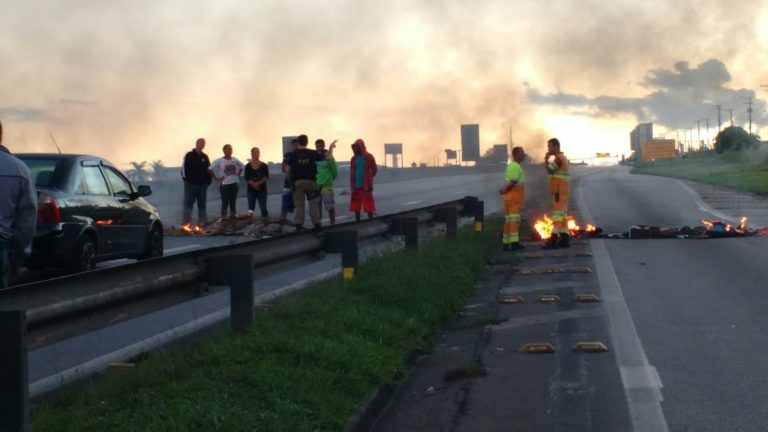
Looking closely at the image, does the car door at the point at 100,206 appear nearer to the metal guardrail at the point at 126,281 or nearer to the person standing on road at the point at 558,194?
the metal guardrail at the point at 126,281

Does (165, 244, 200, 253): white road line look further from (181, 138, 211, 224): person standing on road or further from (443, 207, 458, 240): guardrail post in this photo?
(443, 207, 458, 240): guardrail post

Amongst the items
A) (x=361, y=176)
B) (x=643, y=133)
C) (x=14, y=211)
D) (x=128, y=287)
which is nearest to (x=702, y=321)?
(x=128, y=287)

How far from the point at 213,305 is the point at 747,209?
2003 cm

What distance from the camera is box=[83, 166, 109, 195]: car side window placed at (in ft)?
39.4

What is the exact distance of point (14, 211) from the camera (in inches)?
257

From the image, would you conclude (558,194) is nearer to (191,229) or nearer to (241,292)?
(191,229)

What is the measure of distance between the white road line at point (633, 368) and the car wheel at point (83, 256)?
17.5 ft

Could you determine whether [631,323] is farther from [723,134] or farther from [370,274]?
[723,134]

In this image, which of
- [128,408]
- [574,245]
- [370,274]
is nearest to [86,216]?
[370,274]

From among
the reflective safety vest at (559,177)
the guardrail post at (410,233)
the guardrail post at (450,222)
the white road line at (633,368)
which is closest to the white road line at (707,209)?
the reflective safety vest at (559,177)

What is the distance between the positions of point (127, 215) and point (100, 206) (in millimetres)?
916

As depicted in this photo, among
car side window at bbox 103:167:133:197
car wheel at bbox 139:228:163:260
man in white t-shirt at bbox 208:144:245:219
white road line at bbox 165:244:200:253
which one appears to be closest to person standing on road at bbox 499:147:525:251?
white road line at bbox 165:244:200:253

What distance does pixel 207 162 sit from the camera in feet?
70.0

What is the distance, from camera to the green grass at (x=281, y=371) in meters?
5.37
